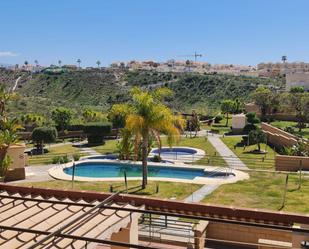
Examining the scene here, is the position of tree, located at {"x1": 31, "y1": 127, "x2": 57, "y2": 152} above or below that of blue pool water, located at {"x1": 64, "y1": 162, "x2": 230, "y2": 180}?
above

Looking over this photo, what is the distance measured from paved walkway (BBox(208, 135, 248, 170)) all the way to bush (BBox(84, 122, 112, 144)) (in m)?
10.3

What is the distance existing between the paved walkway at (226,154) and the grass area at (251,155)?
1.27ft

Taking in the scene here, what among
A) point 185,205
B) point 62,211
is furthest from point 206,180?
point 62,211

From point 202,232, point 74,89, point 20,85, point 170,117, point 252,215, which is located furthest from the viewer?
point 20,85

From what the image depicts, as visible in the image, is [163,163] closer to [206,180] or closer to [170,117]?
[206,180]

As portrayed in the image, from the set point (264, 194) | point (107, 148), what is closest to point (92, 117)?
point (107, 148)

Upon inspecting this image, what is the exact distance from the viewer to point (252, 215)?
8125 millimetres

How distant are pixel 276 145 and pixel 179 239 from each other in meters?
25.1

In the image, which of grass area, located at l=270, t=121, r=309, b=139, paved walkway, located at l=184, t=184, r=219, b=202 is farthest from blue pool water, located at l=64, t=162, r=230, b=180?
grass area, located at l=270, t=121, r=309, b=139

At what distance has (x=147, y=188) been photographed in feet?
66.9

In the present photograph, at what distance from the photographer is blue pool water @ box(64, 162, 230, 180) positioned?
25.2m

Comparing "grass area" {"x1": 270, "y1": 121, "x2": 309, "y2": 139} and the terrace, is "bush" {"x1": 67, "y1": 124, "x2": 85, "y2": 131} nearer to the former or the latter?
"grass area" {"x1": 270, "y1": 121, "x2": 309, "y2": 139}

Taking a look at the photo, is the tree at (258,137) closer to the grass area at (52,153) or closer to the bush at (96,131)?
the bush at (96,131)

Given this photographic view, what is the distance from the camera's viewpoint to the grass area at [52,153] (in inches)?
1173
